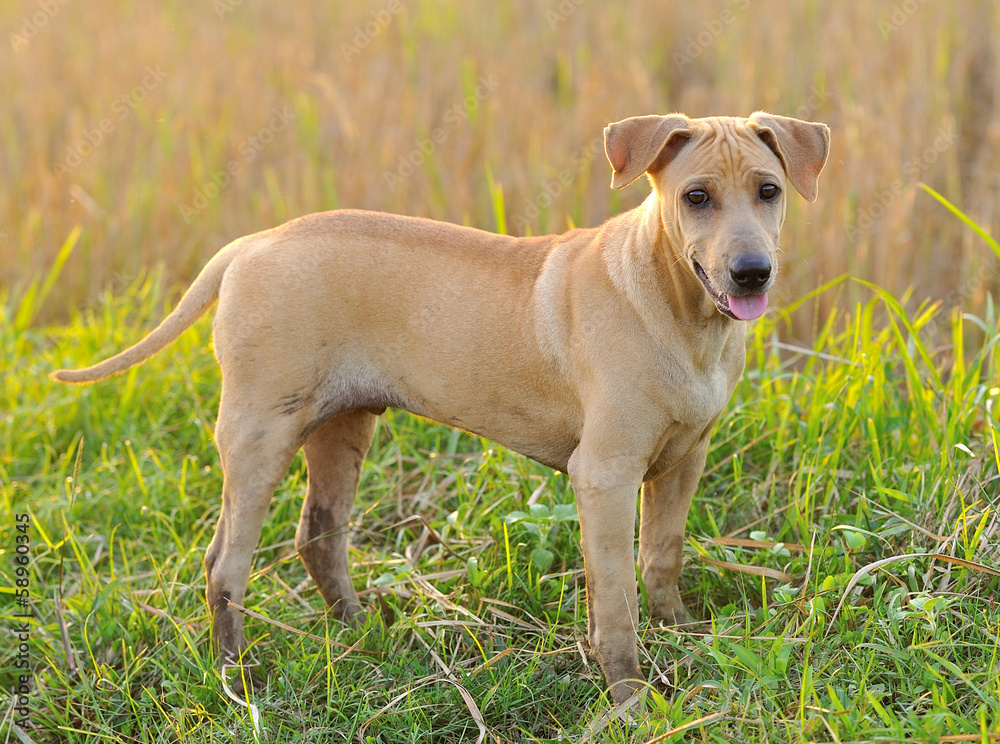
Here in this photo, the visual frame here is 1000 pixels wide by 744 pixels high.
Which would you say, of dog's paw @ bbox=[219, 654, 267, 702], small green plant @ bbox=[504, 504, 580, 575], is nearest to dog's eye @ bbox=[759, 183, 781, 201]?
small green plant @ bbox=[504, 504, 580, 575]

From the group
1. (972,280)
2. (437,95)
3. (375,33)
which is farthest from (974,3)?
(375,33)

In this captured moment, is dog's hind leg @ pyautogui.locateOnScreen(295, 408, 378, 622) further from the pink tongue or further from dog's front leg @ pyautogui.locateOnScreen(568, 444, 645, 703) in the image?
the pink tongue

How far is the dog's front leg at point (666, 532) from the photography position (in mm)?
3580

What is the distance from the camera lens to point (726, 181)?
295cm

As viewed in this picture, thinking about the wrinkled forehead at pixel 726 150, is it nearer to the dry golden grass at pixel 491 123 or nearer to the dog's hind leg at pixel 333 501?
the dog's hind leg at pixel 333 501

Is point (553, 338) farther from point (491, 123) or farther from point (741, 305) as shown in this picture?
point (491, 123)

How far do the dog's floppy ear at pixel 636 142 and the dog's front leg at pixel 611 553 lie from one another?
3.02ft

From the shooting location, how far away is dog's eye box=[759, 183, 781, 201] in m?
3.01

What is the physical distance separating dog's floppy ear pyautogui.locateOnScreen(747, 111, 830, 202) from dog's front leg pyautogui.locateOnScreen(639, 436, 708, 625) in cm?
100

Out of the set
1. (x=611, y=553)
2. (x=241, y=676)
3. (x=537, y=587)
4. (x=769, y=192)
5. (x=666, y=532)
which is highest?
(x=769, y=192)

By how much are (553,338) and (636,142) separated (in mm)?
725

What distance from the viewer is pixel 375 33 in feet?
31.7

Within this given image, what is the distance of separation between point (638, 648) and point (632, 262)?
1.38 metres

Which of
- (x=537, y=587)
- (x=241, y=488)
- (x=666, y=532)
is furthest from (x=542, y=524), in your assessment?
(x=241, y=488)
